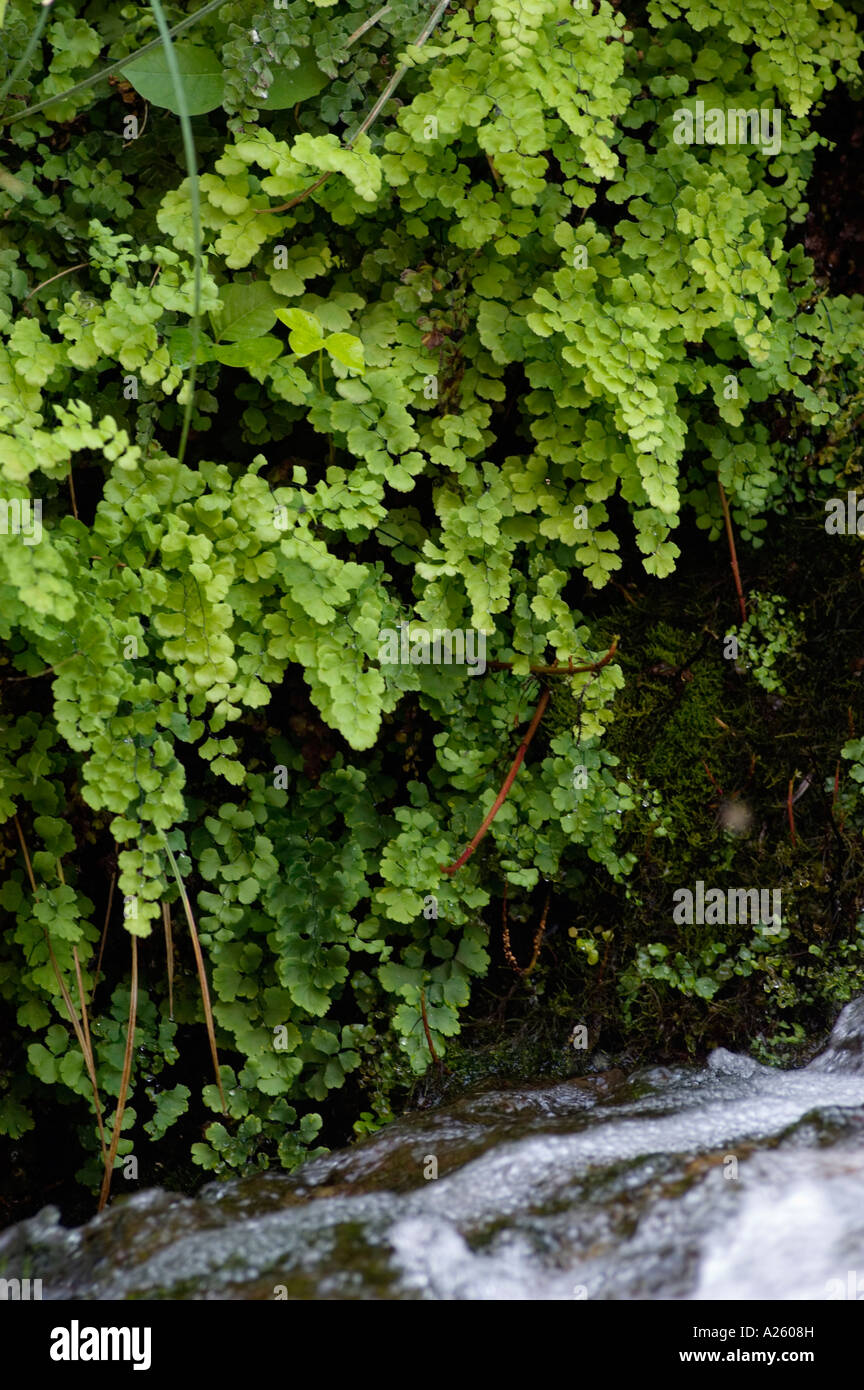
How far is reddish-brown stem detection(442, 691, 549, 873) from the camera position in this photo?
2885 millimetres

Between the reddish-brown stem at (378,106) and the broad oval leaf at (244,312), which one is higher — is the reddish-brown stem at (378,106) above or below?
above

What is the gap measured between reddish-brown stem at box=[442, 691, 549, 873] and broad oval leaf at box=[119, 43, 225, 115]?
174 cm

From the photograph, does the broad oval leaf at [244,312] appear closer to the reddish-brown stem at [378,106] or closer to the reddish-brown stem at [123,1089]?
the reddish-brown stem at [378,106]

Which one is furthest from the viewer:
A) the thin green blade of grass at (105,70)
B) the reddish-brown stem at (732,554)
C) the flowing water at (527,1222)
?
the reddish-brown stem at (732,554)

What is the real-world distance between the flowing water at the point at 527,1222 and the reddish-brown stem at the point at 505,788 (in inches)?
26.9

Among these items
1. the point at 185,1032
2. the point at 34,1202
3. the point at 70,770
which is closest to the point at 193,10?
the point at 70,770

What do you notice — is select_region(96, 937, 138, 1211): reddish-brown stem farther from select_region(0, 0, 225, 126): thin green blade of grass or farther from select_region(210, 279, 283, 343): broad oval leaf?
select_region(0, 0, 225, 126): thin green blade of grass

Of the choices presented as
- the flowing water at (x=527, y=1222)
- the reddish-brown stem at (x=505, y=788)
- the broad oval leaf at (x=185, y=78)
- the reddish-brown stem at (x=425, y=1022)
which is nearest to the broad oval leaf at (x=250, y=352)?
the broad oval leaf at (x=185, y=78)

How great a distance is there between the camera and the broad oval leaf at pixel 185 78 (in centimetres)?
258

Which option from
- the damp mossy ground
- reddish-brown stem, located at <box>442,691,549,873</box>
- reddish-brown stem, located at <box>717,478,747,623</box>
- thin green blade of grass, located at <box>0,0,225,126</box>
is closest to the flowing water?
the damp mossy ground

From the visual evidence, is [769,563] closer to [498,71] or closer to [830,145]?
[830,145]

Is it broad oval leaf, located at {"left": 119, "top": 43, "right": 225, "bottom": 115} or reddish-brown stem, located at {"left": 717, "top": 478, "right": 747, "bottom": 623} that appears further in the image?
reddish-brown stem, located at {"left": 717, "top": 478, "right": 747, "bottom": 623}

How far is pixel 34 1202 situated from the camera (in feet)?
9.79

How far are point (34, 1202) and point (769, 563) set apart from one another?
2821 millimetres
